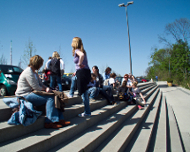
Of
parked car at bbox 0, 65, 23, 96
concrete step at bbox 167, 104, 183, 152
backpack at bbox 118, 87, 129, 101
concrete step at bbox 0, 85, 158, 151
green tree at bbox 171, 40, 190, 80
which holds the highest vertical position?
green tree at bbox 171, 40, 190, 80

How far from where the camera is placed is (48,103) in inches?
111

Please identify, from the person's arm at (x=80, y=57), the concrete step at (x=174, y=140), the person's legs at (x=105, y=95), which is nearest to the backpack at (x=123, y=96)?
the person's legs at (x=105, y=95)

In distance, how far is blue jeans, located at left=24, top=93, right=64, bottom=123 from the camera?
277 cm

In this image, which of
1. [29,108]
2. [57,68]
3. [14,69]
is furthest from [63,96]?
[14,69]

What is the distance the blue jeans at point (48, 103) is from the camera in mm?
2773

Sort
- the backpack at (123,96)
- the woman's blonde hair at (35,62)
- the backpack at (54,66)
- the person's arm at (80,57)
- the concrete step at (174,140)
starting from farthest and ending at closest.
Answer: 1. the backpack at (123,96)
2. the backpack at (54,66)
3. the concrete step at (174,140)
4. the person's arm at (80,57)
5. the woman's blonde hair at (35,62)

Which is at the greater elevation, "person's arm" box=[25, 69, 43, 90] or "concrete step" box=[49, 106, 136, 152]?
"person's arm" box=[25, 69, 43, 90]

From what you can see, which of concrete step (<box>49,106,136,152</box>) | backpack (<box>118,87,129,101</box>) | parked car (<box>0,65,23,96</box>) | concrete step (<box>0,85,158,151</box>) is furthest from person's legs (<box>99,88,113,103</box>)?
parked car (<box>0,65,23,96</box>)

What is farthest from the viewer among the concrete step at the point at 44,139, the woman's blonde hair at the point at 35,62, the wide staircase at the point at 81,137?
the woman's blonde hair at the point at 35,62

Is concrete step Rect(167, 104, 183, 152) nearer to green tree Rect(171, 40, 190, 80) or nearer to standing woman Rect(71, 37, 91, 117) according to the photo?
standing woman Rect(71, 37, 91, 117)

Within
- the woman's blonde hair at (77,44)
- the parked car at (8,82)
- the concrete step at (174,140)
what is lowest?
the concrete step at (174,140)

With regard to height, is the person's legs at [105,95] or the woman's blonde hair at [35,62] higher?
the woman's blonde hair at [35,62]

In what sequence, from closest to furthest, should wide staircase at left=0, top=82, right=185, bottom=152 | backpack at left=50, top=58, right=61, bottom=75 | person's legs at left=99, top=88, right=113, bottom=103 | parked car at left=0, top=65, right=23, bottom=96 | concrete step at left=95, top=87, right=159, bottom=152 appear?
wide staircase at left=0, top=82, right=185, bottom=152 < concrete step at left=95, top=87, right=159, bottom=152 < backpack at left=50, top=58, right=61, bottom=75 < person's legs at left=99, top=88, right=113, bottom=103 < parked car at left=0, top=65, right=23, bottom=96

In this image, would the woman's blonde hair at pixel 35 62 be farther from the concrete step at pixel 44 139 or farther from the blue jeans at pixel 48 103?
the concrete step at pixel 44 139
